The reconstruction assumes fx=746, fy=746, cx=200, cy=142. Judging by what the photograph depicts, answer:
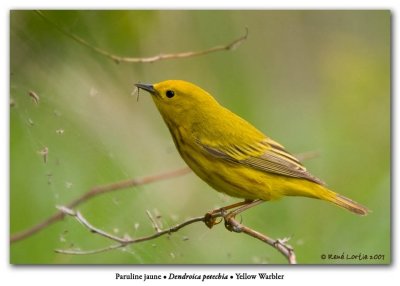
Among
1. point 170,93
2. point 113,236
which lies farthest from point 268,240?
point 170,93

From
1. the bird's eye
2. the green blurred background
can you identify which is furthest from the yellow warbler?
the green blurred background

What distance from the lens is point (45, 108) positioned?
148 inches

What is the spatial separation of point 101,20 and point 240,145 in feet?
3.19

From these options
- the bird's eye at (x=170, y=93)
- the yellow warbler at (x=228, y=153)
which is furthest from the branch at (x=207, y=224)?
the bird's eye at (x=170, y=93)

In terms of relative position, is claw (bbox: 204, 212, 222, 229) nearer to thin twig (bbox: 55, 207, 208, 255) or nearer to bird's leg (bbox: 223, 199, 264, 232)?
bird's leg (bbox: 223, 199, 264, 232)

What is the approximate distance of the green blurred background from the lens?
12.5ft

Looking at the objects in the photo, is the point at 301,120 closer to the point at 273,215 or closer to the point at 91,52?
the point at 273,215

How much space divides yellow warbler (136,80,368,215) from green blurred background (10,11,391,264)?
38 cm

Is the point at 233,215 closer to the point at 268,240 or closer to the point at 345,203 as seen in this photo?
the point at 268,240

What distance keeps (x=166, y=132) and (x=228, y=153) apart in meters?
0.74

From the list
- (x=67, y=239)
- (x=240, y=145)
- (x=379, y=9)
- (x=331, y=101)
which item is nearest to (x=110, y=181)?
(x=67, y=239)

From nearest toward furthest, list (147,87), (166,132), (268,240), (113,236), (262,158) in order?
(268,240)
(113,236)
(147,87)
(262,158)
(166,132)

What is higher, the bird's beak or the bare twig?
the bird's beak

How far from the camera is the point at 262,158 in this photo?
146 inches
